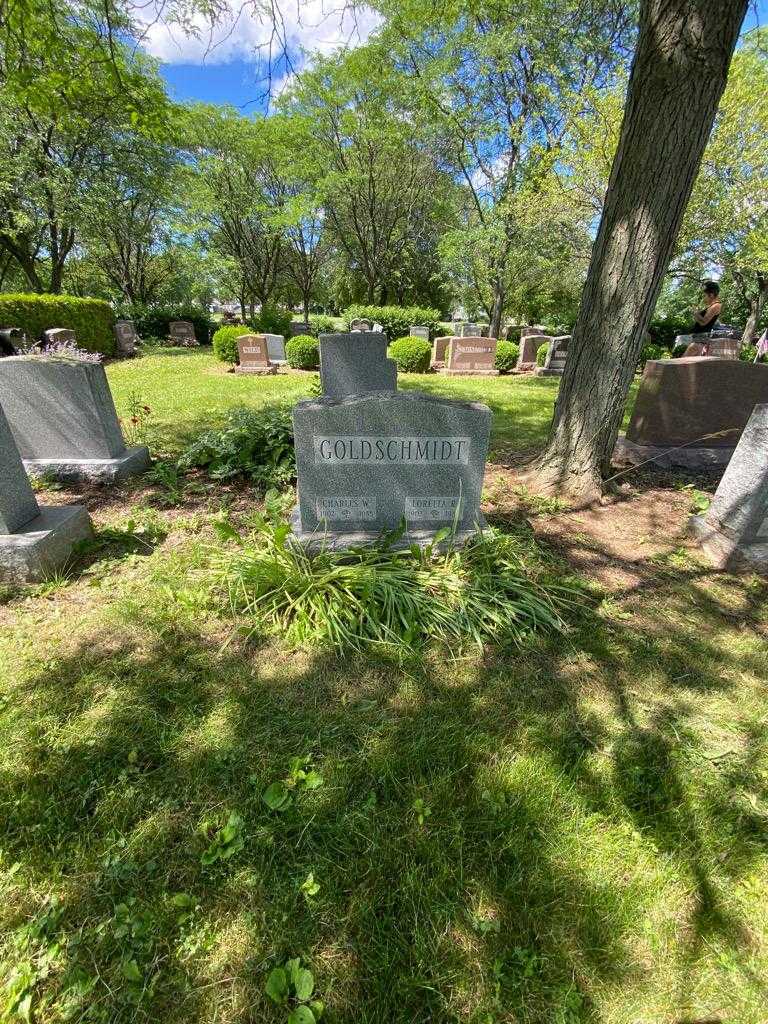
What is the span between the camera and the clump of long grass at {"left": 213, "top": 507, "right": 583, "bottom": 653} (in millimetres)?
2506

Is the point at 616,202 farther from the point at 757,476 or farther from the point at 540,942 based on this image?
the point at 540,942

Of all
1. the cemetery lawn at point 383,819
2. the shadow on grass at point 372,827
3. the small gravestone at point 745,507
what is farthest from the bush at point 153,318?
the small gravestone at point 745,507

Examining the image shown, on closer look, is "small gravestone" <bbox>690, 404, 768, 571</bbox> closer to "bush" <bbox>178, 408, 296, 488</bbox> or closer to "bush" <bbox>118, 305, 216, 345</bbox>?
"bush" <bbox>178, 408, 296, 488</bbox>

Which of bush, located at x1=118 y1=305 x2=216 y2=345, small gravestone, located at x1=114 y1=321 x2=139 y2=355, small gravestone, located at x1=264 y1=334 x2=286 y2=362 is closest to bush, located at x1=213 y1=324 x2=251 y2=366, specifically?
small gravestone, located at x1=264 y1=334 x2=286 y2=362

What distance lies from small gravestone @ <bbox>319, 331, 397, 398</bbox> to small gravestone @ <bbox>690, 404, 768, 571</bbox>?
4.56 metres

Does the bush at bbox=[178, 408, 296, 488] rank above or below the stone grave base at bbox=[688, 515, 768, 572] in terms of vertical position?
above

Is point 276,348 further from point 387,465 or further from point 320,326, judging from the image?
point 387,465

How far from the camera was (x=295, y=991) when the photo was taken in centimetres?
125

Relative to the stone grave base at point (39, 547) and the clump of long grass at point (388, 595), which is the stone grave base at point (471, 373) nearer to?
the clump of long grass at point (388, 595)

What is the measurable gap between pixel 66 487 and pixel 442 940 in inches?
192

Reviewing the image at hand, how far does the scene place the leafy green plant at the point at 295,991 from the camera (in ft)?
3.89

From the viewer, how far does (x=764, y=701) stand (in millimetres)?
2164

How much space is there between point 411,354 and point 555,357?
4.45m

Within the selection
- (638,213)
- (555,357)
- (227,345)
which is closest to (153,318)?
(227,345)
